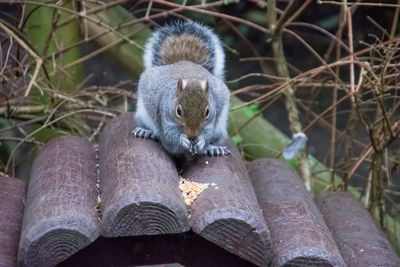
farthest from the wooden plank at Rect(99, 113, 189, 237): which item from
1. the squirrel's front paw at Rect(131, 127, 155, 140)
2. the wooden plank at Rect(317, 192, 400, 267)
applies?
the wooden plank at Rect(317, 192, 400, 267)

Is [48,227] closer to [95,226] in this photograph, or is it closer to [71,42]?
[95,226]

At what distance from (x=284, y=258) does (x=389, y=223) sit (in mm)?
1847

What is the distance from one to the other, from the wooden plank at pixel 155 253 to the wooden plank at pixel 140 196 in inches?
3.2

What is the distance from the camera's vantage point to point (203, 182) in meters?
2.81

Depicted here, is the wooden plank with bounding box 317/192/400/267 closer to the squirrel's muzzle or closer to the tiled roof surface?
the tiled roof surface

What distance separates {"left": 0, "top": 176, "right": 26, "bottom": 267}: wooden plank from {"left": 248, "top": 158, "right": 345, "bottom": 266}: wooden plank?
0.88m

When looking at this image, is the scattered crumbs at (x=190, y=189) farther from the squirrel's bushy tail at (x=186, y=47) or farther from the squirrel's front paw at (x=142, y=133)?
the squirrel's bushy tail at (x=186, y=47)

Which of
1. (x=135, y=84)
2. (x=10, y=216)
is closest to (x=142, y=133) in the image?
(x=10, y=216)

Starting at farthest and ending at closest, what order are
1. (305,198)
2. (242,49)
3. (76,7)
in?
(242,49)
(76,7)
(305,198)

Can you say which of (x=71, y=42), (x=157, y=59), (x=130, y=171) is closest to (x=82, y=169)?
(x=130, y=171)

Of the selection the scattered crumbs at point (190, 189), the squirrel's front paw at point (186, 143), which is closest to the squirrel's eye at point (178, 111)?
the squirrel's front paw at point (186, 143)

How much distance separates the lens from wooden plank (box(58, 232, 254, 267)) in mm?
2553

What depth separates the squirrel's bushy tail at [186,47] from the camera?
355 centimetres

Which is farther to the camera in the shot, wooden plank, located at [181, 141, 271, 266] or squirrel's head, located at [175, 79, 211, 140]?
squirrel's head, located at [175, 79, 211, 140]
